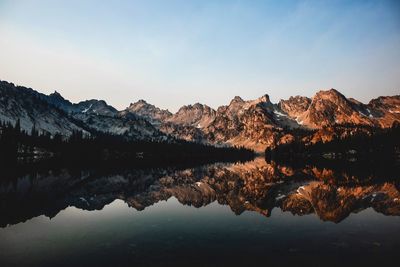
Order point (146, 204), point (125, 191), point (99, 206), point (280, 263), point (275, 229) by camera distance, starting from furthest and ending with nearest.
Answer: point (125, 191) → point (146, 204) → point (99, 206) → point (275, 229) → point (280, 263)

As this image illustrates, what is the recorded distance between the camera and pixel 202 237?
38688mm

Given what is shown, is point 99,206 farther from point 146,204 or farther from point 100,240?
point 100,240

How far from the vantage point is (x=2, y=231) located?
3900cm

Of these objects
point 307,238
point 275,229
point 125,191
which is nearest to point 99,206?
point 125,191

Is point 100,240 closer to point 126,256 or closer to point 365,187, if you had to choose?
point 126,256

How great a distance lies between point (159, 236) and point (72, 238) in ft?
31.9

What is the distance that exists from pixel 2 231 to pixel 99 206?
21.5 m

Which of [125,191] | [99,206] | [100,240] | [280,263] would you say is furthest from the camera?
[125,191]

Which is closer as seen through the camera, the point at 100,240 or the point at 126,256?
the point at 126,256

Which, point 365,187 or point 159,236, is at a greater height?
point 365,187

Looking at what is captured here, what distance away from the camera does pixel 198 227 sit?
44719 millimetres

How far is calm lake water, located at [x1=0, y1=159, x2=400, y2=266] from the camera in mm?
30422

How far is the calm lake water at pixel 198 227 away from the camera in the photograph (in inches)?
1198

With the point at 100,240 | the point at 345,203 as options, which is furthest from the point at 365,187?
the point at 100,240
